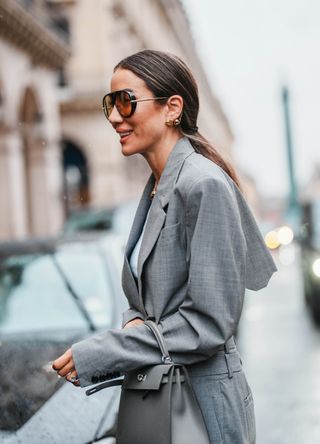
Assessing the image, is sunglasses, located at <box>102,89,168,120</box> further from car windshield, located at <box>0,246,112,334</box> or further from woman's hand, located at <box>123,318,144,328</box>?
car windshield, located at <box>0,246,112,334</box>

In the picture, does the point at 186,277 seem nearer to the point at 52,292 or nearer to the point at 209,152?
the point at 209,152

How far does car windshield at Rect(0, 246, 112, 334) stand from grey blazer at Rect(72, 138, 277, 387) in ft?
8.34

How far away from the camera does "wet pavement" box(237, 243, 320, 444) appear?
573 centimetres

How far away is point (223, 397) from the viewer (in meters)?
2.06

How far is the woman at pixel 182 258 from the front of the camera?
1.98m

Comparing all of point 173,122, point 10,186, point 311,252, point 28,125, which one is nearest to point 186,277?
point 173,122

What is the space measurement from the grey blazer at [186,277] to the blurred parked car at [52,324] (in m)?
0.97

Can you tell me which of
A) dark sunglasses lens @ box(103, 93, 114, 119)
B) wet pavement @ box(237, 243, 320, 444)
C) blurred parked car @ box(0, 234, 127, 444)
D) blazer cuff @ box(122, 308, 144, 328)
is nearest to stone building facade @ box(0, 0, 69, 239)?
wet pavement @ box(237, 243, 320, 444)

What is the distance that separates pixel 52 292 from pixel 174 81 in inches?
121

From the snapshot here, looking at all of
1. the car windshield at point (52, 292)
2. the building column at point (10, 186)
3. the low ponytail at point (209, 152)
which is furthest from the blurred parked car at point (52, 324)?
the building column at point (10, 186)

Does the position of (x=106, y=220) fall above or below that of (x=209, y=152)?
below

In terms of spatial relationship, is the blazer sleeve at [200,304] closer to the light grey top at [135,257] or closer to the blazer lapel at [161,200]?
the blazer lapel at [161,200]

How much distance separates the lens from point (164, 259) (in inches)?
80.9

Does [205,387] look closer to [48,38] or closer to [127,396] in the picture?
[127,396]
